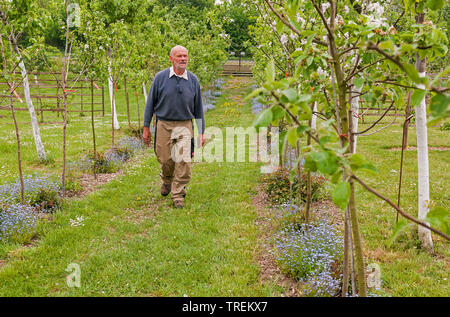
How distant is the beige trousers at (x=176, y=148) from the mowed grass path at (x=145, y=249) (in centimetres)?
38

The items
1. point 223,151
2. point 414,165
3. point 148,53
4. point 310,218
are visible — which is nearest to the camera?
point 310,218

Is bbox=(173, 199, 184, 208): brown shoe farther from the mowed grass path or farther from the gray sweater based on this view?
the gray sweater

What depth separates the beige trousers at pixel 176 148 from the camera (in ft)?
19.2

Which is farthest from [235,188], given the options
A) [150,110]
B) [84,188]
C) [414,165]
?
[414,165]

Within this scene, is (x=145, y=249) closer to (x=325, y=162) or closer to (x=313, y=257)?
(x=313, y=257)

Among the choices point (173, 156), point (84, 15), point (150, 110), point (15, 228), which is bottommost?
point (15, 228)

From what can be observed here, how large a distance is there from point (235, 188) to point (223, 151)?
391 cm

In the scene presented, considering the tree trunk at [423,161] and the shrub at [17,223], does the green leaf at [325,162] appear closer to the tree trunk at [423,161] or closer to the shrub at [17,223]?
the tree trunk at [423,161]

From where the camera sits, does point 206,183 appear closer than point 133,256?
No

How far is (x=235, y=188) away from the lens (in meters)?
6.88

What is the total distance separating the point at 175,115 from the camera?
18.8ft

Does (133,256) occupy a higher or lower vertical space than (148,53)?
lower

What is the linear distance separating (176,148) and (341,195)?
474cm
